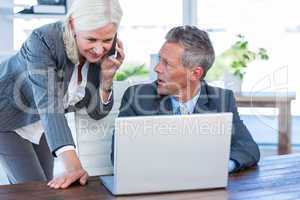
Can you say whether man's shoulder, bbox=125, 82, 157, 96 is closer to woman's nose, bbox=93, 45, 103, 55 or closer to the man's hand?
woman's nose, bbox=93, 45, 103, 55

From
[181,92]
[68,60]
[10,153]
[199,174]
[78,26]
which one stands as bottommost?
[10,153]

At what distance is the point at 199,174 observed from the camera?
1.42 metres

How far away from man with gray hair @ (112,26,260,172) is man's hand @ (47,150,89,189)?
423mm

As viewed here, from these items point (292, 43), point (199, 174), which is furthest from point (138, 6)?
point (199, 174)

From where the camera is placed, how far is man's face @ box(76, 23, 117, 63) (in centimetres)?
166

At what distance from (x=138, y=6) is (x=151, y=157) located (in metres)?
3.09

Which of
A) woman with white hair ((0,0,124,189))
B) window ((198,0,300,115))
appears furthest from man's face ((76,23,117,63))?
window ((198,0,300,115))

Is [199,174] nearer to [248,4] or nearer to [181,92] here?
[181,92]

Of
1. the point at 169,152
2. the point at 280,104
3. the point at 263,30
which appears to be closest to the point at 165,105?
the point at 169,152

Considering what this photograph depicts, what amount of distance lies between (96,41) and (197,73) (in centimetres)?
51

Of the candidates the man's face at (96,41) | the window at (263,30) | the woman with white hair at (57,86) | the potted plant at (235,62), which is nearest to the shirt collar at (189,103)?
the woman with white hair at (57,86)

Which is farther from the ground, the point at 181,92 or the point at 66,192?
the point at 181,92

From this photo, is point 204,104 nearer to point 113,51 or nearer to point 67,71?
point 113,51

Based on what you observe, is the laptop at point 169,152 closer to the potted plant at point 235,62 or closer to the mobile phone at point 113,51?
the mobile phone at point 113,51
